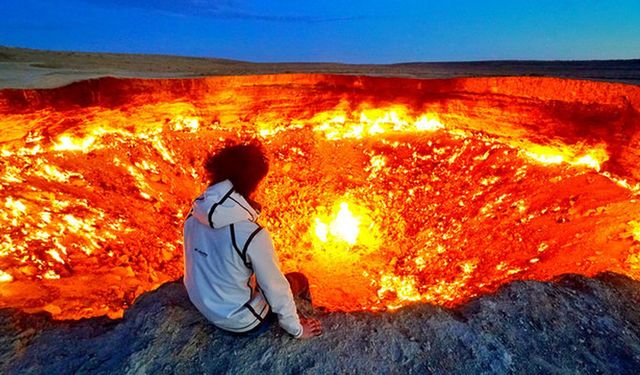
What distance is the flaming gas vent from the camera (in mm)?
4406

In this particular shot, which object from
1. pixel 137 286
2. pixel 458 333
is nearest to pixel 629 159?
pixel 458 333

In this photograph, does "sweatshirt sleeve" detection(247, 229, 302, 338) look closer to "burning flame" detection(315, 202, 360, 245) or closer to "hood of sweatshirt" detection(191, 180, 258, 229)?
"hood of sweatshirt" detection(191, 180, 258, 229)

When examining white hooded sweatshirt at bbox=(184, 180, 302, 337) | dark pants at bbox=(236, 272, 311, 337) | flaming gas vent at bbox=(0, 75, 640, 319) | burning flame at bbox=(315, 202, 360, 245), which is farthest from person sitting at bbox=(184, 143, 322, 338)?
burning flame at bbox=(315, 202, 360, 245)

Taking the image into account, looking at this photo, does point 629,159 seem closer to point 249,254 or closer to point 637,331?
point 637,331

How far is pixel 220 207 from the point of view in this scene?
2072 millimetres

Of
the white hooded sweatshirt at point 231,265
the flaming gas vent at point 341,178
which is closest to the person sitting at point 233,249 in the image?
the white hooded sweatshirt at point 231,265

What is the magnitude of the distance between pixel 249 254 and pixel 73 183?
13.4ft

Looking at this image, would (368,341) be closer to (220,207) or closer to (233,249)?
(233,249)

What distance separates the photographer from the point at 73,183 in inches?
195

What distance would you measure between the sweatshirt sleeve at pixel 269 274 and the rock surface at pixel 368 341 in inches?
19.5

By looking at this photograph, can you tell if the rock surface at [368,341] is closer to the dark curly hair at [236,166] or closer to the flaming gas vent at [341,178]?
the flaming gas vent at [341,178]

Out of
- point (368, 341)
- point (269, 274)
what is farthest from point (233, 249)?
point (368, 341)

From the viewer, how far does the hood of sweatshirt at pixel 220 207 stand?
2.07m

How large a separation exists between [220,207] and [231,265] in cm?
41
